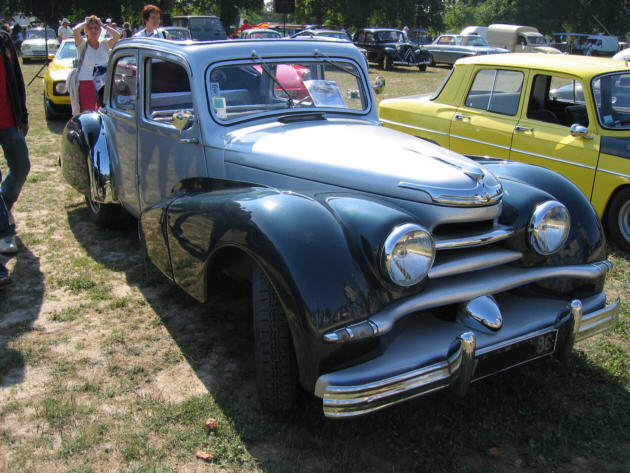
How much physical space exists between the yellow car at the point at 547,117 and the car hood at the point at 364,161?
2.36 m

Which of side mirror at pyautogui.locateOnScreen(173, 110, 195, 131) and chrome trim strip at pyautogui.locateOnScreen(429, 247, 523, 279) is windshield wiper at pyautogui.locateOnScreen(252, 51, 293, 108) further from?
chrome trim strip at pyautogui.locateOnScreen(429, 247, 523, 279)

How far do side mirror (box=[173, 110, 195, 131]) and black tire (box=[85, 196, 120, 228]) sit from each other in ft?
6.51

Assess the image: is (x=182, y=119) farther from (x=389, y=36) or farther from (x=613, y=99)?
(x=389, y=36)

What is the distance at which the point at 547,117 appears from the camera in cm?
558

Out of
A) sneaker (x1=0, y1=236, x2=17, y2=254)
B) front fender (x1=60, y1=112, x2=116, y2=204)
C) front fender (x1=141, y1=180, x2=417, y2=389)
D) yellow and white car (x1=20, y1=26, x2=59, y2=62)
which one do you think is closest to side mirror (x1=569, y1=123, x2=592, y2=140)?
front fender (x1=141, y1=180, x2=417, y2=389)

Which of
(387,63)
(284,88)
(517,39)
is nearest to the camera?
(284,88)

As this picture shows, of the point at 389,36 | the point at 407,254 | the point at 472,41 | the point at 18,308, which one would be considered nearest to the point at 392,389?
the point at 407,254

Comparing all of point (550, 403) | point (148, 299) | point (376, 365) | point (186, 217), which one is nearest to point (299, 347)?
point (376, 365)

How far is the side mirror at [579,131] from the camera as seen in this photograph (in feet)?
16.5

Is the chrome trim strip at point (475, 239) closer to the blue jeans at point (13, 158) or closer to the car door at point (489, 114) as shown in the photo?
the car door at point (489, 114)

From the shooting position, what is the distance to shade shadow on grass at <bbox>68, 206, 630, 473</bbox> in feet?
8.21

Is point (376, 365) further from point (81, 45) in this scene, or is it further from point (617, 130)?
point (81, 45)

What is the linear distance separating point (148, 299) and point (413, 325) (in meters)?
2.13

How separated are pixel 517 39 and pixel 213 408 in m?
29.8
